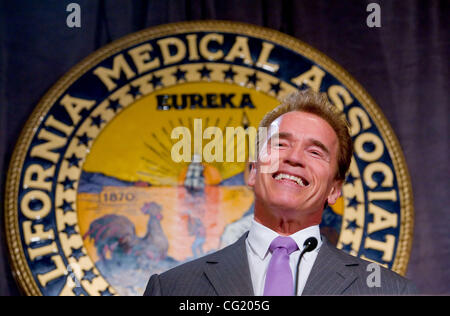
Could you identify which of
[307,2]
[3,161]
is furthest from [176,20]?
[3,161]

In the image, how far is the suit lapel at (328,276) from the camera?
1.08 metres

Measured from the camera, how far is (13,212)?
2191 mm

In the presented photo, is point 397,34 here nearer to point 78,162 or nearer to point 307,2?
point 307,2

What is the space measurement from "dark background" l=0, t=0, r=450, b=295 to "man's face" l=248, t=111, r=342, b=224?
1056 millimetres

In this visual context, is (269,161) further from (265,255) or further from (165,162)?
(165,162)

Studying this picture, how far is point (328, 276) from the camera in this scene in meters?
1.10

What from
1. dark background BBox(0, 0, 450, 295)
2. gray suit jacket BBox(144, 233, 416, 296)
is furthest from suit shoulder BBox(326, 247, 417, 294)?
dark background BBox(0, 0, 450, 295)

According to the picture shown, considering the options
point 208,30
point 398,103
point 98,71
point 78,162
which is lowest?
point 78,162

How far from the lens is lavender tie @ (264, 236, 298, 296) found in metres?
1.06

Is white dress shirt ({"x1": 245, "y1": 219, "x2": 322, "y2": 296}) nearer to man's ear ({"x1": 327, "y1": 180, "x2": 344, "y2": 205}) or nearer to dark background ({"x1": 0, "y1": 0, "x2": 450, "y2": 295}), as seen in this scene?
man's ear ({"x1": 327, "y1": 180, "x2": 344, "y2": 205})

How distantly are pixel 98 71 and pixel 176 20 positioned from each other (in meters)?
0.34

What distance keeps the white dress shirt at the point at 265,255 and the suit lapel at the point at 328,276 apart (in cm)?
3

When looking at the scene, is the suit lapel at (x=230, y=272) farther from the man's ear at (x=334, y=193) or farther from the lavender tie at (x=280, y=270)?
the man's ear at (x=334, y=193)
